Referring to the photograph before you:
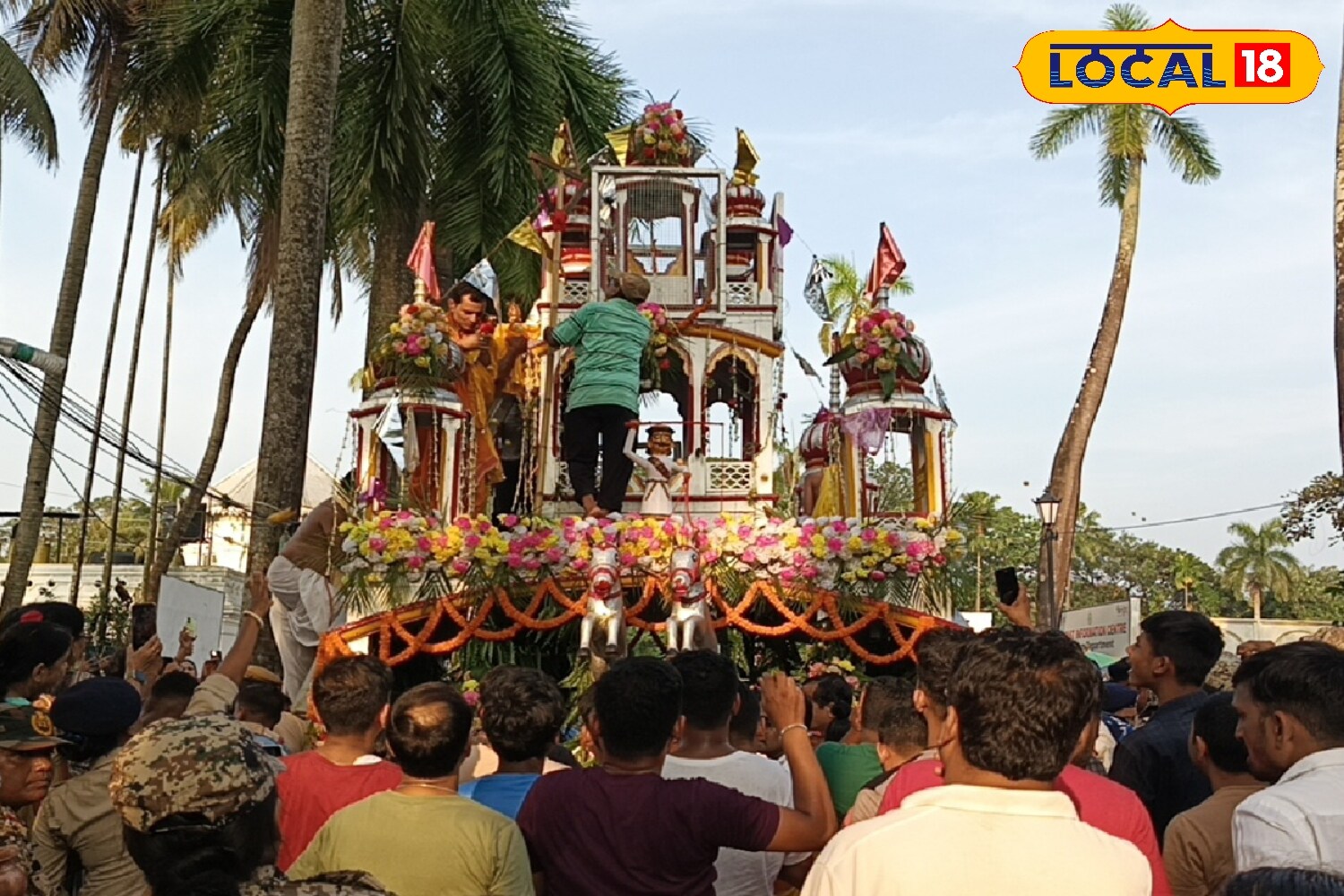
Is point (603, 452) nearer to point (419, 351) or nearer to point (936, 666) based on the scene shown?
point (419, 351)

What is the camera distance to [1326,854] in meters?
3.34

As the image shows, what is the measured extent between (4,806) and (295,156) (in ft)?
35.1

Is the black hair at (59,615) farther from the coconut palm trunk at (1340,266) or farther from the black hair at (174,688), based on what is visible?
the coconut palm trunk at (1340,266)

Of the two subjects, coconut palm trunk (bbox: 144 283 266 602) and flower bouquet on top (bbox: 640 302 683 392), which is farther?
coconut palm trunk (bbox: 144 283 266 602)

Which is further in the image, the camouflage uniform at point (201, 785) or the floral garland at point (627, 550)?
the floral garland at point (627, 550)

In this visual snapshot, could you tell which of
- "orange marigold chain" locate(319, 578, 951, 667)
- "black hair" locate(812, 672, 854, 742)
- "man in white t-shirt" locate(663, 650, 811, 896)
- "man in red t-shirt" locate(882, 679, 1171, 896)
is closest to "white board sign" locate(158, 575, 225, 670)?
"orange marigold chain" locate(319, 578, 951, 667)

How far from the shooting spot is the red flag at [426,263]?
1490 cm

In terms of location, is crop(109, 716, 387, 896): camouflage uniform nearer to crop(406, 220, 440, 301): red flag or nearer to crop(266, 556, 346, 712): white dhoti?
crop(266, 556, 346, 712): white dhoti

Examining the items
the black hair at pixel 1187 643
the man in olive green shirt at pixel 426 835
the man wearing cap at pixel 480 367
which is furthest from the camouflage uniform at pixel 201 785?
the man wearing cap at pixel 480 367

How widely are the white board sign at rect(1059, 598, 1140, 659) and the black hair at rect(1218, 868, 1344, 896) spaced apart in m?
19.8

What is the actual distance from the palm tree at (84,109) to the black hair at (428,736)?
20.6 metres

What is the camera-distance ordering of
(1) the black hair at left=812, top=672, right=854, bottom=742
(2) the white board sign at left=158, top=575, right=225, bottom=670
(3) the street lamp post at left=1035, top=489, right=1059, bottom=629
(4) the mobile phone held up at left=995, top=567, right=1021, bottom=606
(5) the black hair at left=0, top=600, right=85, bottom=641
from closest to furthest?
(4) the mobile phone held up at left=995, top=567, right=1021, bottom=606 < (5) the black hair at left=0, top=600, right=85, bottom=641 < (1) the black hair at left=812, top=672, right=854, bottom=742 < (2) the white board sign at left=158, top=575, right=225, bottom=670 < (3) the street lamp post at left=1035, top=489, right=1059, bottom=629

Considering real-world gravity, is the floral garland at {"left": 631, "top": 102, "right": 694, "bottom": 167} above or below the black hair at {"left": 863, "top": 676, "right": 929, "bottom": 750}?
above

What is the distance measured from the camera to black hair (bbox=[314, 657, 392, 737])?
15.3ft
